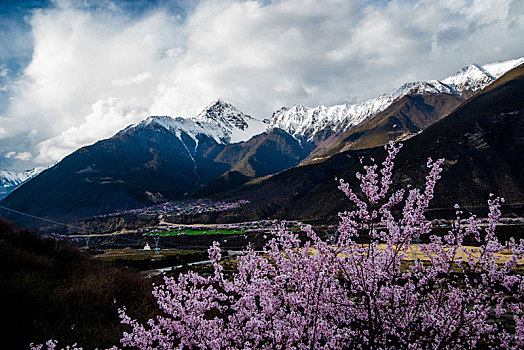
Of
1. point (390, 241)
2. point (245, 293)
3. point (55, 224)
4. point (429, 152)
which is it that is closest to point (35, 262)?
point (245, 293)

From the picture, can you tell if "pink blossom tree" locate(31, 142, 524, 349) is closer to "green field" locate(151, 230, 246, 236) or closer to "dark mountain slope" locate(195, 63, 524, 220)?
"dark mountain slope" locate(195, 63, 524, 220)

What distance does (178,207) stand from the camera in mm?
165375

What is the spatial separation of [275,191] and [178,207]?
57.2 m

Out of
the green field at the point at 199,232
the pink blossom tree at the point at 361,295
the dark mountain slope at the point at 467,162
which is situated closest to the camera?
the pink blossom tree at the point at 361,295

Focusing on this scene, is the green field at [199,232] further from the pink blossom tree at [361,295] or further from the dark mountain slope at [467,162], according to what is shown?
the pink blossom tree at [361,295]

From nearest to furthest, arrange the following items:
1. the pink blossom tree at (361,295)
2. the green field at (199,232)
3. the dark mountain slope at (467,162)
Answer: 1. the pink blossom tree at (361,295)
2. the dark mountain slope at (467,162)
3. the green field at (199,232)

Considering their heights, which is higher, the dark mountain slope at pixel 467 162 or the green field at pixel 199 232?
the dark mountain slope at pixel 467 162

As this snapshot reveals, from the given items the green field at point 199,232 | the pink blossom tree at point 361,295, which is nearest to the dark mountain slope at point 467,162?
the green field at point 199,232

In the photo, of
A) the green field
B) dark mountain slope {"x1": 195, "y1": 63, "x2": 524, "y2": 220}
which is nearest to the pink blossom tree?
dark mountain slope {"x1": 195, "y1": 63, "x2": 524, "y2": 220}

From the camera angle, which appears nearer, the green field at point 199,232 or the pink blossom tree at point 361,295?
the pink blossom tree at point 361,295

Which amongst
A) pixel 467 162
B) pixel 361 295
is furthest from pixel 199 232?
pixel 361 295

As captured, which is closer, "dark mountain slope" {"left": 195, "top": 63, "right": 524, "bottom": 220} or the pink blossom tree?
the pink blossom tree

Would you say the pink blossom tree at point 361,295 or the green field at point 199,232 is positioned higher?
the pink blossom tree at point 361,295

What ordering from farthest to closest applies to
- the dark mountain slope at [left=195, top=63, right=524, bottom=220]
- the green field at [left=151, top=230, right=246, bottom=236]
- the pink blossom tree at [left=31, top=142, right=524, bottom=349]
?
the green field at [left=151, top=230, right=246, bottom=236]
the dark mountain slope at [left=195, top=63, right=524, bottom=220]
the pink blossom tree at [left=31, top=142, right=524, bottom=349]
